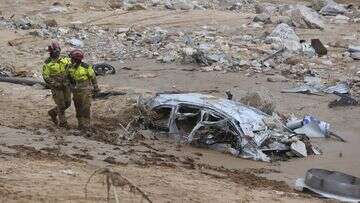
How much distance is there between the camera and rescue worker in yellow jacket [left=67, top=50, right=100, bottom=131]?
35.1 feet

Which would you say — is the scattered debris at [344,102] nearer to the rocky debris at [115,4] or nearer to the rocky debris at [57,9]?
the rocky debris at [57,9]

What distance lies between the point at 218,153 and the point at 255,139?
2.11 ft

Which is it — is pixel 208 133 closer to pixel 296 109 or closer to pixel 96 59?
pixel 296 109

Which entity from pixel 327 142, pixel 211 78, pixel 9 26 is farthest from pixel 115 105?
pixel 9 26

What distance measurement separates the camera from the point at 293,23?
86.7 feet

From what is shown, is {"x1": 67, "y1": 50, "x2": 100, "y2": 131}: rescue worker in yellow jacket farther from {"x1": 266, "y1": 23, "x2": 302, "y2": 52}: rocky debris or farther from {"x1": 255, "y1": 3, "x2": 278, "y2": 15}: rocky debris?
{"x1": 255, "y1": 3, "x2": 278, "y2": 15}: rocky debris

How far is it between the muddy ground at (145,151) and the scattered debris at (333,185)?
0.15 metres

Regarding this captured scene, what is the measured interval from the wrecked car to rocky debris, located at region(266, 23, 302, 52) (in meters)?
10.7

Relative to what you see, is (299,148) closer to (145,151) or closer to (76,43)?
(145,151)

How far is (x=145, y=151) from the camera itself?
404 inches

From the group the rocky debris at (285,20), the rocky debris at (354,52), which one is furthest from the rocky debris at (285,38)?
the rocky debris at (285,20)

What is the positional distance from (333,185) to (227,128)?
2625 mm

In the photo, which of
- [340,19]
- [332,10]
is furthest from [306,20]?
[332,10]

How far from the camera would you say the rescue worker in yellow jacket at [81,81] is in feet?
35.1
